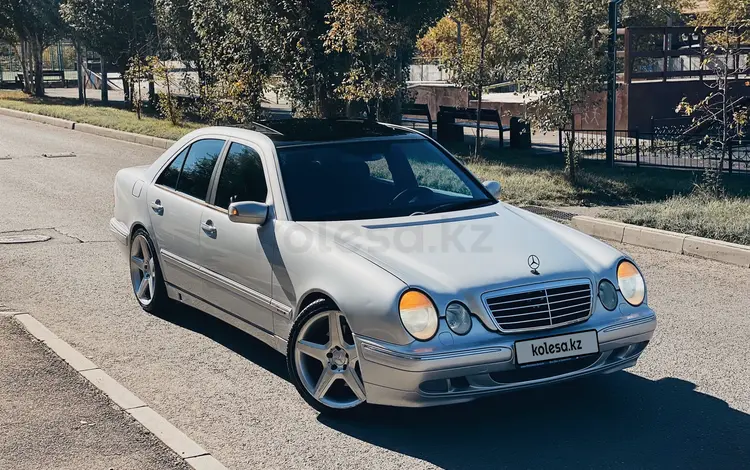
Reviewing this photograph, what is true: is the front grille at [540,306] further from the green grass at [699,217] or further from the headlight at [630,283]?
the green grass at [699,217]

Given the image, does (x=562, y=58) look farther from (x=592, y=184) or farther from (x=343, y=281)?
(x=343, y=281)

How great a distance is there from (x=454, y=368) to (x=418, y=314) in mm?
323

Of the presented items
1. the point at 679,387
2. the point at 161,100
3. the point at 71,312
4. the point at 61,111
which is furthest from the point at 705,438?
the point at 61,111

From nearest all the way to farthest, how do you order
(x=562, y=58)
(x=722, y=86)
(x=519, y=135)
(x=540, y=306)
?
1. (x=540, y=306)
2. (x=722, y=86)
3. (x=562, y=58)
4. (x=519, y=135)

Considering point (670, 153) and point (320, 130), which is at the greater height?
point (320, 130)

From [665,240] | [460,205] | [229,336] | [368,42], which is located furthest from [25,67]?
[460,205]

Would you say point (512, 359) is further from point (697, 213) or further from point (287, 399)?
point (697, 213)

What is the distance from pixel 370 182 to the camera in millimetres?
6523

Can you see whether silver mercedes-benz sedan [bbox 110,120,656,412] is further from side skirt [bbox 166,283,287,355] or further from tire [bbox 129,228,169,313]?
tire [bbox 129,228,169,313]

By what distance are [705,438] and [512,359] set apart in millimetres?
1101

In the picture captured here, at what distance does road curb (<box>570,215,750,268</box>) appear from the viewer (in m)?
9.86

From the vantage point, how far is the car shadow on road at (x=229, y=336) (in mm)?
6730

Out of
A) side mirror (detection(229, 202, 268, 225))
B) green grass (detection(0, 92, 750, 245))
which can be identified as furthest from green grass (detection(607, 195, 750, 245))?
side mirror (detection(229, 202, 268, 225))

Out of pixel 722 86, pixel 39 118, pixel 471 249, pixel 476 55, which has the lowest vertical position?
pixel 471 249
